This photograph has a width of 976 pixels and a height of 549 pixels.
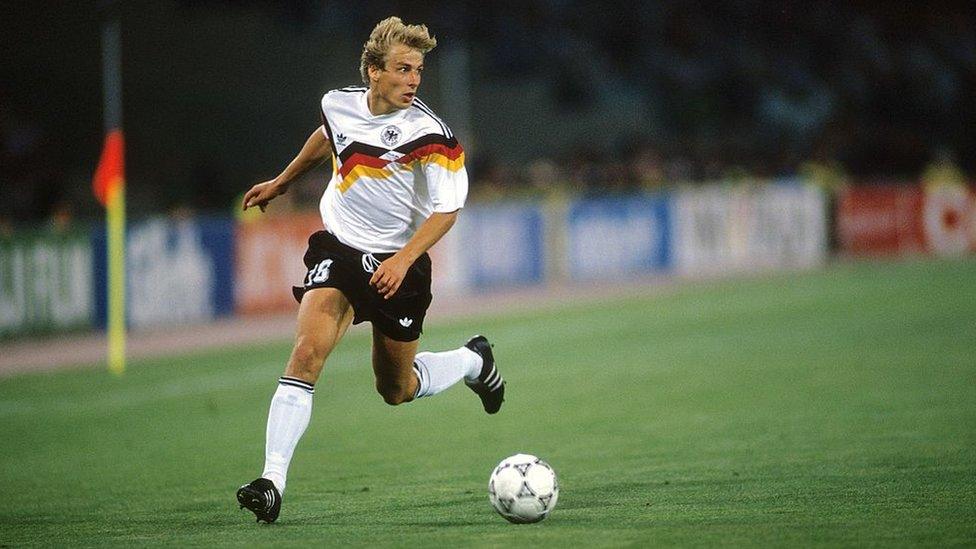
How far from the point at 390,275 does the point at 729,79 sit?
2737 cm

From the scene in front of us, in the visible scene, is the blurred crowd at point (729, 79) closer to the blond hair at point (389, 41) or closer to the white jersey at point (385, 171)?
the white jersey at point (385, 171)

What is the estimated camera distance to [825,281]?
24328mm

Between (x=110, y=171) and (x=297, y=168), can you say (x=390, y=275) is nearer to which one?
(x=297, y=168)

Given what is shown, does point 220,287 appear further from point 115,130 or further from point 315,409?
point 315,409

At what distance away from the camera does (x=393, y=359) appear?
24.4 feet

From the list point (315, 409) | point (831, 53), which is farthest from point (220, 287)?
point (831, 53)

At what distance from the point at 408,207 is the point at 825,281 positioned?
59.5 ft

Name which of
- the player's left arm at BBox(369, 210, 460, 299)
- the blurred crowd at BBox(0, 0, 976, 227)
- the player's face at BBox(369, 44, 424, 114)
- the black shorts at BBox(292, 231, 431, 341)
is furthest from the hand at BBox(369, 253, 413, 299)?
the blurred crowd at BBox(0, 0, 976, 227)

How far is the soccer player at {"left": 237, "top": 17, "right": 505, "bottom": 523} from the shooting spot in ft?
22.5

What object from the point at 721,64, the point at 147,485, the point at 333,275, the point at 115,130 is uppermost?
the point at 721,64

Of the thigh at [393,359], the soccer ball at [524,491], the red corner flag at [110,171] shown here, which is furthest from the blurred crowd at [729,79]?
the soccer ball at [524,491]

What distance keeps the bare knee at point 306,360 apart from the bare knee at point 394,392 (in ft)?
2.39

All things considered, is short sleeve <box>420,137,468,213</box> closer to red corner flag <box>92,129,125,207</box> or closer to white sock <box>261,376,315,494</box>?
white sock <box>261,376,315,494</box>

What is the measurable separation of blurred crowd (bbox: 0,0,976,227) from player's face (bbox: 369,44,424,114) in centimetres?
2015
